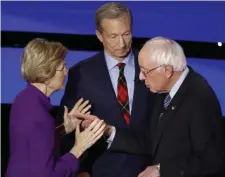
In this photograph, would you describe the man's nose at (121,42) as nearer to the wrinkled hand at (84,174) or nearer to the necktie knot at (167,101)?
the necktie knot at (167,101)

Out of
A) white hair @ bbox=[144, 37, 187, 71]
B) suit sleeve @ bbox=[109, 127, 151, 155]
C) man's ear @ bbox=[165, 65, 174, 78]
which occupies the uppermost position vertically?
white hair @ bbox=[144, 37, 187, 71]

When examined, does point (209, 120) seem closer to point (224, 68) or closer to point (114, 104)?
point (114, 104)

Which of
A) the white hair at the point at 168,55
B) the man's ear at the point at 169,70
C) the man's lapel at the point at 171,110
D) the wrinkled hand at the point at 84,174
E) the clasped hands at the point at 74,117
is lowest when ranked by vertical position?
the wrinkled hand at the point at 84,174

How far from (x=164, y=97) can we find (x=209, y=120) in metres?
0.33

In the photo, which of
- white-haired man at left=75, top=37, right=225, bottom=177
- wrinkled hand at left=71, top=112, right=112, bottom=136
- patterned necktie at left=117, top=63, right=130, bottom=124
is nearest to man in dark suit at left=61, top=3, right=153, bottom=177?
patterned necktie at left=117, top=63, right=130, bottom=124

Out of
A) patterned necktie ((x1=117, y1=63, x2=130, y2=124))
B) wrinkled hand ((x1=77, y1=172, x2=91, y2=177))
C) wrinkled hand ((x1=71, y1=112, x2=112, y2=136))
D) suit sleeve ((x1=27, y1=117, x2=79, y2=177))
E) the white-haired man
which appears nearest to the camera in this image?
suit sleeve ((x1=27, y1=117, x2=79, y2=177))

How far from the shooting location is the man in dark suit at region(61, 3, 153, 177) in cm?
253

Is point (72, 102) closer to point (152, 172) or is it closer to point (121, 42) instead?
point (121, 42)

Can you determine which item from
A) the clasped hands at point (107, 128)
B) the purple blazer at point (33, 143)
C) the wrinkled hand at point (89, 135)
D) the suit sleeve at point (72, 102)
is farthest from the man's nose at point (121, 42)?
the purple blazer at point (33, 143)

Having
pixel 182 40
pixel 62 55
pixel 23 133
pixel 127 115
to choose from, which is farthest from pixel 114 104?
pixel 182 40

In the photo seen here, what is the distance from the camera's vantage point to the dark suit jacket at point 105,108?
2529mm

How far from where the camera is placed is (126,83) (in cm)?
259

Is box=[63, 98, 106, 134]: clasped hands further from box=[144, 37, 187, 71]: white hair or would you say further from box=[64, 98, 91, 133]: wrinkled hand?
box=[144, 37, 187, 71]: white hair

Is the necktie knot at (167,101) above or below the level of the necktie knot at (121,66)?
below
